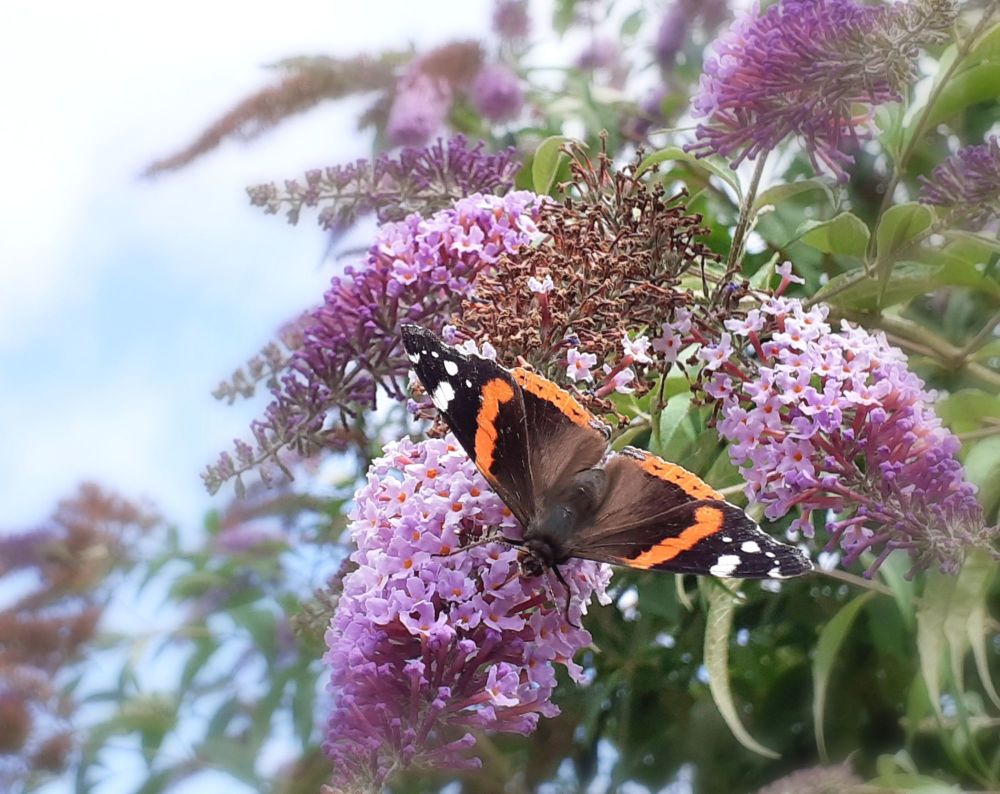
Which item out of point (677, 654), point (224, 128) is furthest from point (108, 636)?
point (677, 654)

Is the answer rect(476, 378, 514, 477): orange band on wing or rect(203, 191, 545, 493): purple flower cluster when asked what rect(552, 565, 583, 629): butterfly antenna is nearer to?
rect(476, 378, 514, 477): orange band on wing

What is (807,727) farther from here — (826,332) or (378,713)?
(378,713)

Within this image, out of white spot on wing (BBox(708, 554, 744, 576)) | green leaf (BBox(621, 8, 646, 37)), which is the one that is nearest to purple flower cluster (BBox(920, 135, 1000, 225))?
white spot on wing (BBox(708, 554, 744, 576))

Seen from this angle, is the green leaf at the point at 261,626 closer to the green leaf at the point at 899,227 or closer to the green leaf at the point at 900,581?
the green leaf at the point at 900,581

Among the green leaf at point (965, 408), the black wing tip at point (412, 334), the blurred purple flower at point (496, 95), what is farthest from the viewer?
the blurred purple flower at point (496, 95)

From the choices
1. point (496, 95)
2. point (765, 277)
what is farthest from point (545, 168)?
point (496, 95)

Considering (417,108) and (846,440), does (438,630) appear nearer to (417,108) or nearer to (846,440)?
(846,440)

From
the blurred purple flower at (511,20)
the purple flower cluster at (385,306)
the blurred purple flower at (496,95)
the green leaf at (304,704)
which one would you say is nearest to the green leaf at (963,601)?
the purple flower cluster at (385,306)
